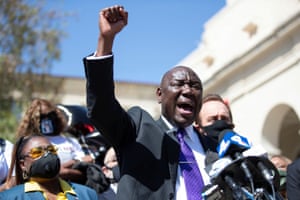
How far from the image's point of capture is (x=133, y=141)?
2961mm

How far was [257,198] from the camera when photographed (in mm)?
2379

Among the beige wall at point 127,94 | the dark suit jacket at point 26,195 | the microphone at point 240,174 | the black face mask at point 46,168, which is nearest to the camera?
the microphone at point 240,174

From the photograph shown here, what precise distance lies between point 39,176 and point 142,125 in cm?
148

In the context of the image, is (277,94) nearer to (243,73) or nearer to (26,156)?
(243,73)

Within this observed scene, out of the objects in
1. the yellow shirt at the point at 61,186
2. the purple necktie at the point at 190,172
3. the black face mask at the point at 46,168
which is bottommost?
the yellow shirt at the point at 61,186

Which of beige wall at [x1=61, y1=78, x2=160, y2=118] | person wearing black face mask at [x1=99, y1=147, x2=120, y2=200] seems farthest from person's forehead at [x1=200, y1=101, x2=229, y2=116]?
beige wall at [x1=61, y1=78, x2=160, y2=118]

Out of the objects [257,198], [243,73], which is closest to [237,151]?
[257,198]

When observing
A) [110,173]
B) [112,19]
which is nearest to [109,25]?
[112,19]

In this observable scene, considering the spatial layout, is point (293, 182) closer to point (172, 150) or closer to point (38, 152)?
point (172, 150)

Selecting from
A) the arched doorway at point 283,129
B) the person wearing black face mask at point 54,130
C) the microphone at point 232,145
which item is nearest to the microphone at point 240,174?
the microphone at point 232,145

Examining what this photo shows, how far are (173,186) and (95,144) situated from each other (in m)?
3.37

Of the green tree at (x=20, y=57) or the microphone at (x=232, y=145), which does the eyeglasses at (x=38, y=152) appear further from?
the green tree at (x=20, y=57)

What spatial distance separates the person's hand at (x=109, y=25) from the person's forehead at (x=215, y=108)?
6.74 feet

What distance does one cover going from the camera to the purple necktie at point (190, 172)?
9.58ft
